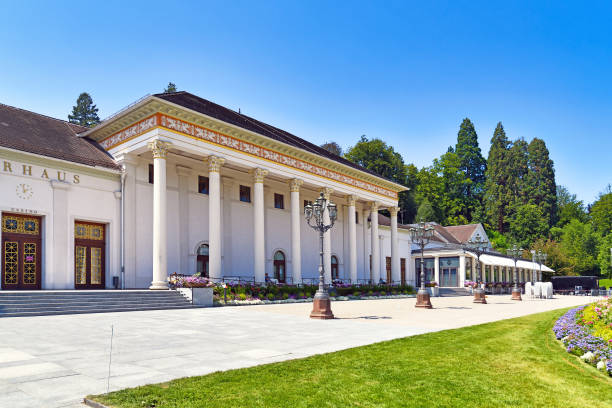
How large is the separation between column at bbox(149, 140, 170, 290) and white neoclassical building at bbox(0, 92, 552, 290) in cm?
5

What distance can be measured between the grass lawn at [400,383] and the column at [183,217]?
2115 centimetres

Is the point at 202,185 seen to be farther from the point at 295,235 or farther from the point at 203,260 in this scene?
the point at 295,235

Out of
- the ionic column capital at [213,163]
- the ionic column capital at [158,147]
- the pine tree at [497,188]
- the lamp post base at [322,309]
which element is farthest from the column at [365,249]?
the pine tree at [497,188]

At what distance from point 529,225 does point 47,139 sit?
73.1 m

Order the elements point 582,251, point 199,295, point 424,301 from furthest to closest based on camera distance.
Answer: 1. point 582,251
2. point 424,301
3. point 199,295

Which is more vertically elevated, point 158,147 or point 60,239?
point 158,147

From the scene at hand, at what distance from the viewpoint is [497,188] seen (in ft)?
274

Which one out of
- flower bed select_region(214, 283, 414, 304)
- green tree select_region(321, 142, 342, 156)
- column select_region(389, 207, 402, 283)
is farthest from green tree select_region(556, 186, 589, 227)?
flower bed select_region(214, 283, 414, 304)

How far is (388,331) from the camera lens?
42.8 feet

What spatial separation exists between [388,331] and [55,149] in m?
19.3

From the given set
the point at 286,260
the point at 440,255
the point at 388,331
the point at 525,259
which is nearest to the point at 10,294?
the point at 388,331

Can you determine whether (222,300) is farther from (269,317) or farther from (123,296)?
(269,317)

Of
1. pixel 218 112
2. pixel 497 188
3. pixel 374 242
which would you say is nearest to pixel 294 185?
pixel 218 112

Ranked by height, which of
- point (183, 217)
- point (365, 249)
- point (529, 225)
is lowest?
point (365, 249)
